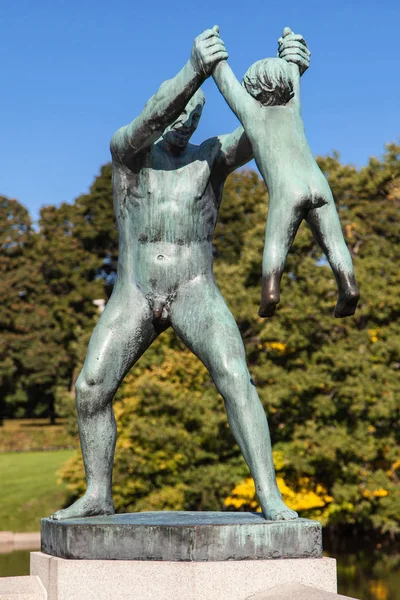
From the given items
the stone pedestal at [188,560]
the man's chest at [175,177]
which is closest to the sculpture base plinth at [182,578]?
the stone pedestal at [188,560]

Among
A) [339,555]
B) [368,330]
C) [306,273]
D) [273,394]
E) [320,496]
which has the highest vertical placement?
[306,273]

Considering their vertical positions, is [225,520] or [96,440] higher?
[96,440]

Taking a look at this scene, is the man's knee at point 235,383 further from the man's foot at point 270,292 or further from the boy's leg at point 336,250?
the boy's leg at point 336,250

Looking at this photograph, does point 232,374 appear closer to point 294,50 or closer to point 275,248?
point 275,248

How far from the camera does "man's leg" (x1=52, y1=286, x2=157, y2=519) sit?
6.05m

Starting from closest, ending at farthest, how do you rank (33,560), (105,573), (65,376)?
(105,573) → (33,560) → (65,376)

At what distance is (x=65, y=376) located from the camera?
4788 cm

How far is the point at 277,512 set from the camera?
5418 mm

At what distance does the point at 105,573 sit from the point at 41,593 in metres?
0.56

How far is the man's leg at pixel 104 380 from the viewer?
6055mm

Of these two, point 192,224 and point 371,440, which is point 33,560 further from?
point 371,440

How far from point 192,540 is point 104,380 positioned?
134 cm

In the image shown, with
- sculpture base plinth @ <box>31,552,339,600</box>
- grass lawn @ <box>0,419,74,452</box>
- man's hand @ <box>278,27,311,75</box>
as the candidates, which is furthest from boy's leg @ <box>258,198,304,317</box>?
grass lawn @ <box>0,419,74,452</box>

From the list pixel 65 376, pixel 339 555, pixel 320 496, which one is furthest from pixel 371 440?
pixel 65 376
